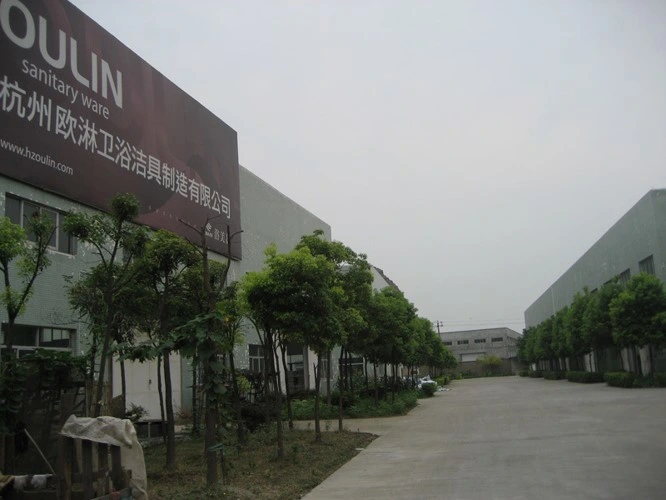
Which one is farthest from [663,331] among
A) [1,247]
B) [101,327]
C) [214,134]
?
[1,247]

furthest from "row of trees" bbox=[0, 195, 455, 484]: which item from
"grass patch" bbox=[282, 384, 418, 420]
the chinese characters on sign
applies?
"grass patch" bbox=[282, 384, 418, 420]

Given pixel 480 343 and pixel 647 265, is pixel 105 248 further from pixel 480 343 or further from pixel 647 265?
pixel 480 343

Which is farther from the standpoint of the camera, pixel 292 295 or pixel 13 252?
pixel 292 295

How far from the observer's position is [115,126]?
1712cm

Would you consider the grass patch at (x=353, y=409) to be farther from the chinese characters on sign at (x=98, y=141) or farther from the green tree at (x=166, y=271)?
the green tree at (x=166, y=271)

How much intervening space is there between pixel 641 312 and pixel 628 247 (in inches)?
311

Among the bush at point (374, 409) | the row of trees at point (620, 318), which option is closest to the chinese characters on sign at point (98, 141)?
the bush at point (374, 409)

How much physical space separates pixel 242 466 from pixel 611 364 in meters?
38.7

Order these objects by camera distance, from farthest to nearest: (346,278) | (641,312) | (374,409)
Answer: (641,312), (374,409), (346,278)

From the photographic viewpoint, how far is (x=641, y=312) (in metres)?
29.6

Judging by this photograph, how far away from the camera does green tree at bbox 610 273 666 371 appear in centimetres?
2895

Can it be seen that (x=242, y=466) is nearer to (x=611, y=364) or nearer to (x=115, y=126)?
(x=115, y=126)

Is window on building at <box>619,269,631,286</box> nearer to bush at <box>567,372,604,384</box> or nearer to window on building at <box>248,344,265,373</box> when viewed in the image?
bush at <box>567,372,604,384</box>

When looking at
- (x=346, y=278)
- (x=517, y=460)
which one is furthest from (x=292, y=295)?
(x=346, y=278)
